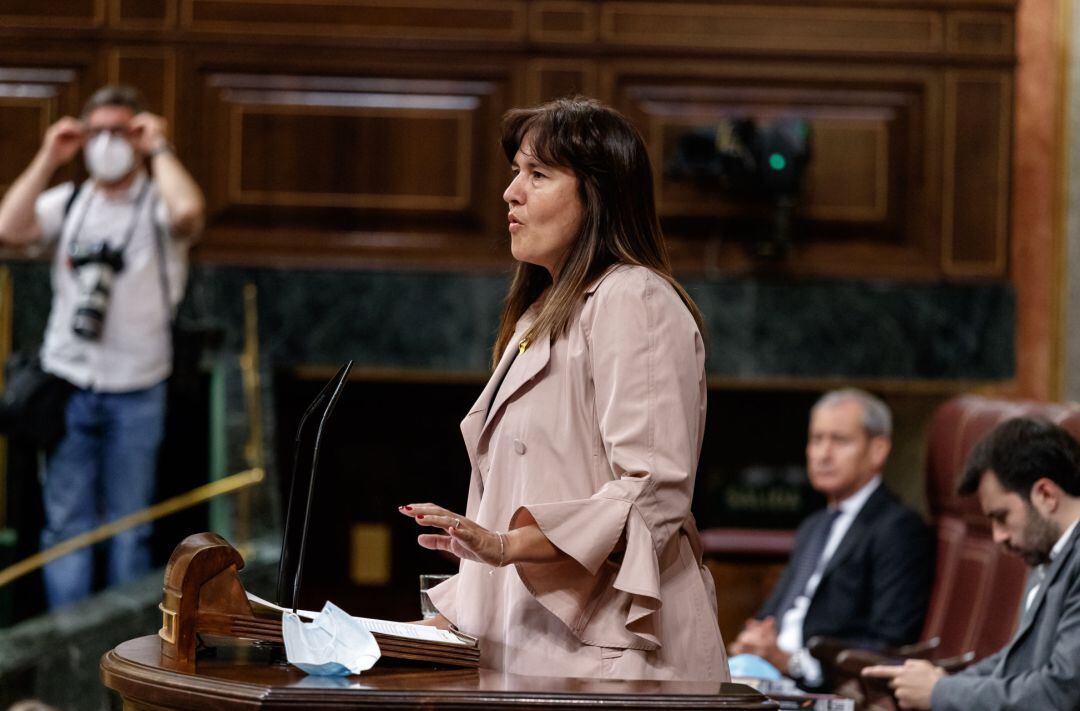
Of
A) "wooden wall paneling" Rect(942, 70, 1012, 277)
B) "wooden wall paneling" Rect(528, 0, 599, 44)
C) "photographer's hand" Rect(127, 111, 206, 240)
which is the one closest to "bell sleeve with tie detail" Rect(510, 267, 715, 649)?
"photographer's hand" Rect(127, 111, 206, 240)

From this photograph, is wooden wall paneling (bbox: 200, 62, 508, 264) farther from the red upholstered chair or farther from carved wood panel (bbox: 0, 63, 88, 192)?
the red upholstered chair

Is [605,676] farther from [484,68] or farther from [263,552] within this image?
[484,68]

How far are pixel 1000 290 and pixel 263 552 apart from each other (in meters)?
3.33

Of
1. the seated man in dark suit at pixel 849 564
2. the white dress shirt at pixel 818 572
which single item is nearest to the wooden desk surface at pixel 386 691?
the seated man in dark suit at pixel 849 564

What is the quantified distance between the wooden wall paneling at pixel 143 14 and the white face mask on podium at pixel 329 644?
513 cm

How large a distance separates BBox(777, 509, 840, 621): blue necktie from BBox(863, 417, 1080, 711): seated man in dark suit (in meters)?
1.06

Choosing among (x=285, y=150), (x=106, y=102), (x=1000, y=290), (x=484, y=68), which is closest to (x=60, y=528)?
(x=106, y=102)

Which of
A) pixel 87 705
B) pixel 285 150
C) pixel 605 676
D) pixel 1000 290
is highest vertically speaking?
pixel 285 150

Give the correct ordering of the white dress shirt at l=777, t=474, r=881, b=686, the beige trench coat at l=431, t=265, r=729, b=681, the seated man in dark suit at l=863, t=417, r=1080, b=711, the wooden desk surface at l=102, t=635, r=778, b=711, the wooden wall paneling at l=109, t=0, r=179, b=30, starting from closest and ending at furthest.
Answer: the wooden desk surface at l=102, t=635, r=778, b=711 < the beige trench coat at l=431, t=265, r=729, b=681 < the seated man in dark suit at l=863, t=417, r=1080, b=711 < the white dress shirt at l=777, t=474, r=881, b=686 < the wooden wall paneling at l=109, t=0, r=179, b=30

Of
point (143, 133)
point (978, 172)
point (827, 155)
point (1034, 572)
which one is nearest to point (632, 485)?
point (1034, 572)

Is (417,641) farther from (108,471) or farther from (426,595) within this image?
(108,471)

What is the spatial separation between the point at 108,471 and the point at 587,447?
3.12 meters

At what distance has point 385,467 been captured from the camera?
6.91 metres

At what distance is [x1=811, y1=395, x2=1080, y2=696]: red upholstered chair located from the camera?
3.58 m
